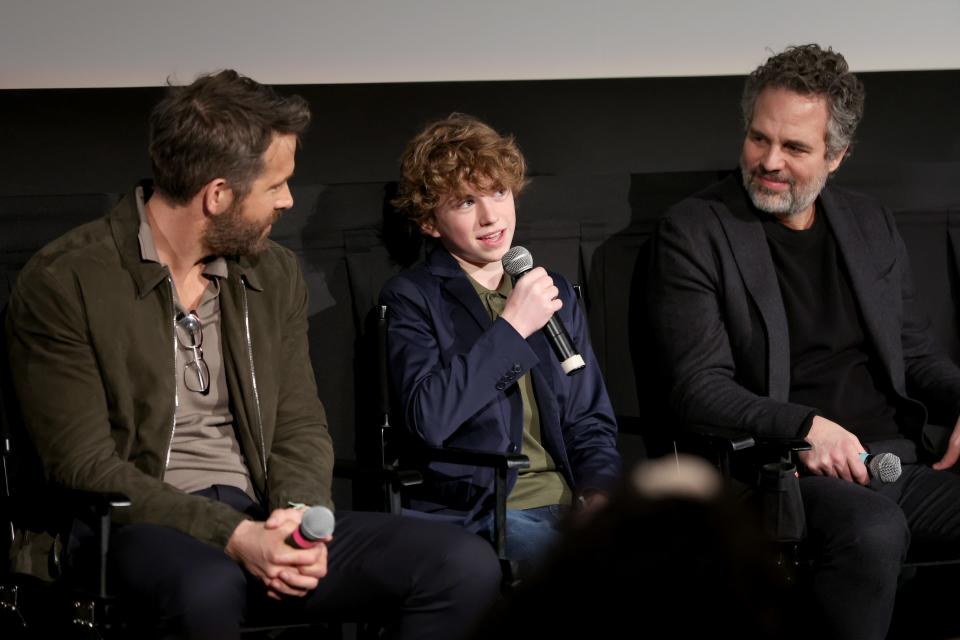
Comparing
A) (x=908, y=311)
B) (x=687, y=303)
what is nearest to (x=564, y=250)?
(x=687, y=303)

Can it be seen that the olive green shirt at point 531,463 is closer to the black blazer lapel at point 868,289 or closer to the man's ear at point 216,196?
the man's ear at point 216,196

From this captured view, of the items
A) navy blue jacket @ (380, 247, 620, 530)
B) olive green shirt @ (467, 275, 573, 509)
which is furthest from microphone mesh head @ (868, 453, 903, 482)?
olive green shirt @ (467, 275, 573, 509)

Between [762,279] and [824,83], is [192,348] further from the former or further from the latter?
[824,83]

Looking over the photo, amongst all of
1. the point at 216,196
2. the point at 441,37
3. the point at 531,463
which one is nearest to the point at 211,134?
the point at 216,196

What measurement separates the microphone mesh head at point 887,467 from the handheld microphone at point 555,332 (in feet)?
2.20

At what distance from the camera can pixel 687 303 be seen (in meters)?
2.95

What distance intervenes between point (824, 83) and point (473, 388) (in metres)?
1.17

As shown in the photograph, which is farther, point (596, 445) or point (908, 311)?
point (908, 311)

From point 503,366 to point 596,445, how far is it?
0.35 meters

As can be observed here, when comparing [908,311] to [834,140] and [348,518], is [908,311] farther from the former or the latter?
[348,518]

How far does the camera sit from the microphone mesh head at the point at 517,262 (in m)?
2.70

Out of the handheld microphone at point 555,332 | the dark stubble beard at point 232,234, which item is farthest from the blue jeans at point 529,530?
the dark stubble beard at point 232,234

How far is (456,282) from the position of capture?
9.25ft

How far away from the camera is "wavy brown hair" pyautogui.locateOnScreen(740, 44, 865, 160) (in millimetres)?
3020
